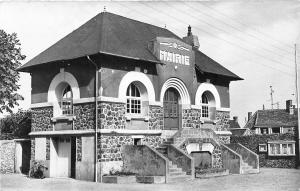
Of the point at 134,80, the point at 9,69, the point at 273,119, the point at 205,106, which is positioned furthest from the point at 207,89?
the point at 273,119

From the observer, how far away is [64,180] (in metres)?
20.9

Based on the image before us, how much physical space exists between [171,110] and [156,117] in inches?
66.5

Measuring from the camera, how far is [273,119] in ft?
187

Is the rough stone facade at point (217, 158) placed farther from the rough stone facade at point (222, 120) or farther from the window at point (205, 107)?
the window at point (205, 107)

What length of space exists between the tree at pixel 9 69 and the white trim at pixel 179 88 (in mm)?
7489

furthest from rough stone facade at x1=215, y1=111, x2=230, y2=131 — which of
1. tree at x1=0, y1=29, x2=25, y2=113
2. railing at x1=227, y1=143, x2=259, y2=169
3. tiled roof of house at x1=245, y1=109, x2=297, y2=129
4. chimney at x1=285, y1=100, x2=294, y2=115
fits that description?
chimney at x1=285, y1=100, x2=294, y2=115

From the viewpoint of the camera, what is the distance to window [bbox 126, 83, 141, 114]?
22666mm

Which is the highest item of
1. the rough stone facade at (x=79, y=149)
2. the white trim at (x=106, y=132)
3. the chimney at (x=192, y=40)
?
the chimney at (x=192, y=40)

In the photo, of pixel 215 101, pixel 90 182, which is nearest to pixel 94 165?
pixel 90 182

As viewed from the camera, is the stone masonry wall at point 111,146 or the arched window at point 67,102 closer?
the stone masonry wall at point 111,146

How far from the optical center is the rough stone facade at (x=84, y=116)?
21.2 m

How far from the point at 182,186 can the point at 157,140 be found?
5.41m

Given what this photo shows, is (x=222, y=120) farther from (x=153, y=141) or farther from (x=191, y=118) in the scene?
(x=153, y=141)

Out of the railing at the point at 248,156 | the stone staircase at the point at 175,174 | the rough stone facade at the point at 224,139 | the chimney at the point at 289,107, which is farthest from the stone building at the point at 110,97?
the chimney at the point at 289,107
